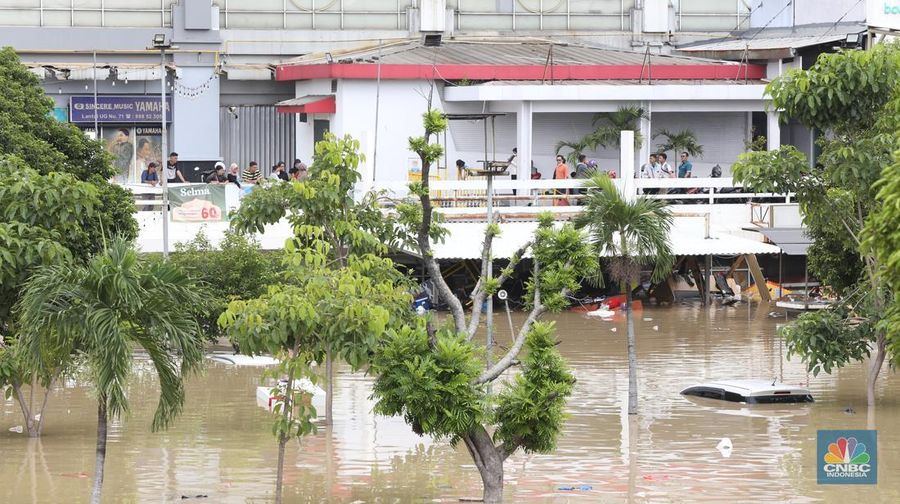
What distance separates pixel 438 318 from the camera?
33625 mm

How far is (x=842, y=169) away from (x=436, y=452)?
22.4 ft

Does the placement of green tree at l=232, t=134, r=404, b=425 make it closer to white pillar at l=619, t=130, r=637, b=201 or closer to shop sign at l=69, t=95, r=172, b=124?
white pillar at l=619, t=130, r=637, b=201

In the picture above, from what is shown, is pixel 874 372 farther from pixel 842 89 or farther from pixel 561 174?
pixel 561 174

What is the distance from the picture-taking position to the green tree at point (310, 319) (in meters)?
16.5

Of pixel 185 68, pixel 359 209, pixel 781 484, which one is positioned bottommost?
pixel 781 484

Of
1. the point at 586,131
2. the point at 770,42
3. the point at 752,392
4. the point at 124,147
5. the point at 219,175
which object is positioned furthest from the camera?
the point at 770,42

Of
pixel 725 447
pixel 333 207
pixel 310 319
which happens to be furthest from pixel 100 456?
pixel 725 447

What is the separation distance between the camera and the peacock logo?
19572 millimetres

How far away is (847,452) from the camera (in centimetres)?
2011

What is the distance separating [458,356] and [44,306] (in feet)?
12.5

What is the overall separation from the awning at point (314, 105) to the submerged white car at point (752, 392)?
1702cm

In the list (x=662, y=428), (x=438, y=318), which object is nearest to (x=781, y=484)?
(x=662, y=428)

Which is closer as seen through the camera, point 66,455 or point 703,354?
point 66,455

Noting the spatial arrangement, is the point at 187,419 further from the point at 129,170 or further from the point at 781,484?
the point at 129,170
